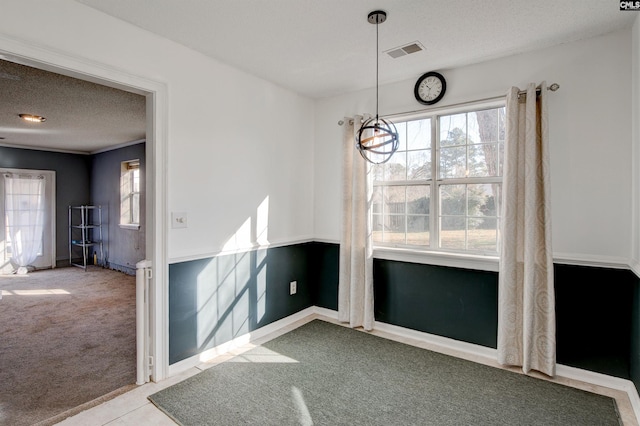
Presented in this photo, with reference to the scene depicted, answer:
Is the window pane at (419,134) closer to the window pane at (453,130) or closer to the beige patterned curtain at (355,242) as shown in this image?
the window pane at (453,130)

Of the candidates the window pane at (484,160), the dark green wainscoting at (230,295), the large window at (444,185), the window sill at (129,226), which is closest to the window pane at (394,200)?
the large window at (444,185)

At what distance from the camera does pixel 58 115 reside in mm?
4547

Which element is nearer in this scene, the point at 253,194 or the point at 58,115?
the point at 253,194

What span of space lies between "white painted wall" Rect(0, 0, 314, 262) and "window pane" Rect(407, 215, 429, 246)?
124 centimetres

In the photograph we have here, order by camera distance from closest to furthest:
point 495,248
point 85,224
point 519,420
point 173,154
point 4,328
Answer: point 519,420 → point 173,154 → point 495,248 → point 4,328 → point 85,224

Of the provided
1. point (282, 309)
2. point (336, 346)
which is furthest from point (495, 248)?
point (282, 309)

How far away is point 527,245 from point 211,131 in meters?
2.78

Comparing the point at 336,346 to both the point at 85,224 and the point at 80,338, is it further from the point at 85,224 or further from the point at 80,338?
the point at 85,224

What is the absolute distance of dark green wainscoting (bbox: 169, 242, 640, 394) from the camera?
2518mm

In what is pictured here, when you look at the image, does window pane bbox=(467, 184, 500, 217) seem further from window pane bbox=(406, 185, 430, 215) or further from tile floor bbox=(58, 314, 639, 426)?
tile floor bbox=(58, 314, 639, 426)

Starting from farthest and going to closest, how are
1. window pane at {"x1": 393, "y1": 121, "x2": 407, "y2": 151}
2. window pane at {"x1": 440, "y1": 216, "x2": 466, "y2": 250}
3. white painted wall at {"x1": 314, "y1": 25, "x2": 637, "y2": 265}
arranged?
window pane at {"x1": 393, "y1": 121, "x2": 407, "y2": 151}, window pane at {"x1": 440, "y1": 216, "x2": 466, "y2": 250}, white painted wall at {"x1": 314, "y1": 25, "x2": 637, "y2": 265}

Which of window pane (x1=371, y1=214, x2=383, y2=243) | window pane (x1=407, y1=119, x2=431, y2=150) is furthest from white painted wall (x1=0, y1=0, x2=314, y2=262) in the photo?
window pane (x1=407, y1=119, x2=431, y2=150)

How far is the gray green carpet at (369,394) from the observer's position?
84.3 inches

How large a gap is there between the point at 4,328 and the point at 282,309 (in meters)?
3.04
